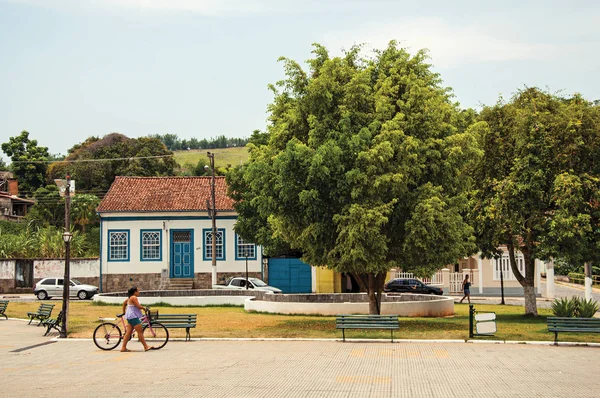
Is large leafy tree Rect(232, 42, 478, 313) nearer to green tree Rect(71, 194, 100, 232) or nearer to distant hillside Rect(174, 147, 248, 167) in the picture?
green tree Rect(71, 194, 100, 232)

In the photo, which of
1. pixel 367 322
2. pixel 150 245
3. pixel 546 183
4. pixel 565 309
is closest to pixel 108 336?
pixel 367 322

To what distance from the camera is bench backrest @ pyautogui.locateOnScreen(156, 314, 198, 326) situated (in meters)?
21.4

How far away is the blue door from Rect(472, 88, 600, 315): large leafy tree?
956 inches

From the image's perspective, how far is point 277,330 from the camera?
78.9ft

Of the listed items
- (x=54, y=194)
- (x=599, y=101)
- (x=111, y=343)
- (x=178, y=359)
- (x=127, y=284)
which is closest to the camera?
(x=178, y=359)

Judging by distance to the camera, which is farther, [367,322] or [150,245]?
[150,245]

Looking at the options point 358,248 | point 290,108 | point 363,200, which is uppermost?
point 290,108

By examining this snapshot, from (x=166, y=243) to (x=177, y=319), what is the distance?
26.2 m

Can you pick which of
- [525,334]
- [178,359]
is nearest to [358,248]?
[525,334]

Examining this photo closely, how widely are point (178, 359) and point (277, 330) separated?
280 inches

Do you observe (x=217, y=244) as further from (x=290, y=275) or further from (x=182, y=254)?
(x=290, y=275)

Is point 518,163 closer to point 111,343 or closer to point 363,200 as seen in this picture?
point 363,200

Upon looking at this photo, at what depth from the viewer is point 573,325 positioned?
19969mm

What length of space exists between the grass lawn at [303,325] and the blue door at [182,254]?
13.0m
